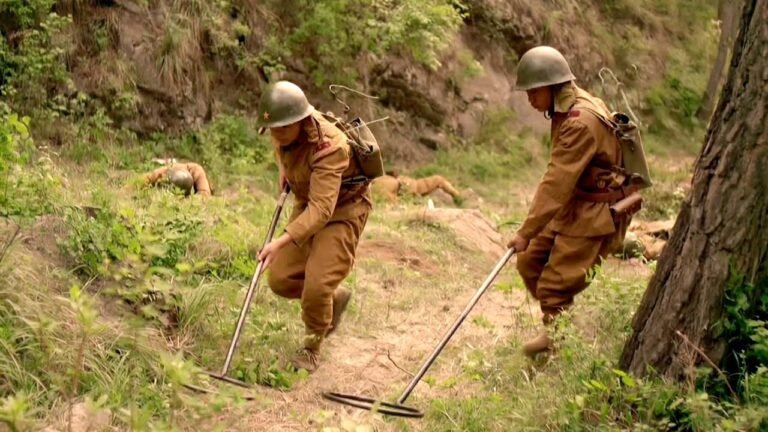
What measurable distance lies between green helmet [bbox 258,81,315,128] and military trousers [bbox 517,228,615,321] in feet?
5.57

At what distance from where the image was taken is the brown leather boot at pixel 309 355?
18.7 ft

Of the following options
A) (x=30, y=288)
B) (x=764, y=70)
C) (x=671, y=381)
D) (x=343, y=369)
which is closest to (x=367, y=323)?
(x=343, y=369)

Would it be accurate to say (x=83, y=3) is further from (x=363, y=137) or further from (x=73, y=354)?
(x=73, y=354)

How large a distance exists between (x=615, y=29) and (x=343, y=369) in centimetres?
1653

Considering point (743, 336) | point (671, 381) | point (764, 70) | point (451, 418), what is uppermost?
point (764, 70)

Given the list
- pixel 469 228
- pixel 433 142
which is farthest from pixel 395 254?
pixel 433 142

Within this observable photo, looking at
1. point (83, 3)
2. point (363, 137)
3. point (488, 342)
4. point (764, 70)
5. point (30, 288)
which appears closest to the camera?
point (764, 70)

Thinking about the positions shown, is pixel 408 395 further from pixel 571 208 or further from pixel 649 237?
pixel 649 237

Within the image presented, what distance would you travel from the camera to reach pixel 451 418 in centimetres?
465

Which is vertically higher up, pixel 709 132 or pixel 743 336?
pixel 709 132

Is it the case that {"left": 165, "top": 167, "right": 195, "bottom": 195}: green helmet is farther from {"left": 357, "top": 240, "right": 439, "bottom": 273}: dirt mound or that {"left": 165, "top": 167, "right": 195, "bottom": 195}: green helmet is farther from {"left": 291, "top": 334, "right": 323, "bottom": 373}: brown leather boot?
{"left": 291, "top": 334, "right": 323, "bottom": 373}: brown leather boot

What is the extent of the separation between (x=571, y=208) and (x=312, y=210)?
1.58 meters

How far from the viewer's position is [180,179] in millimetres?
9367

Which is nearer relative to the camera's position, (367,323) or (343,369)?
(343,369)
